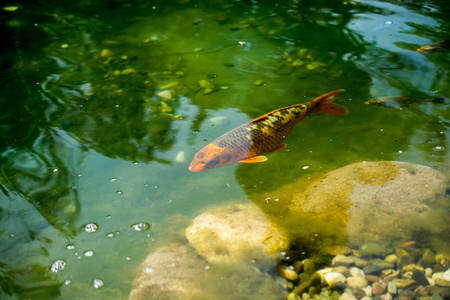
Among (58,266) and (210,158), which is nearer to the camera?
(58,266)

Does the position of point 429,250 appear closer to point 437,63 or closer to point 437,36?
point 437,63

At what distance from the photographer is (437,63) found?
192 inches

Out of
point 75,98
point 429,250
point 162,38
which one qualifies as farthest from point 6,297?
point 162,38

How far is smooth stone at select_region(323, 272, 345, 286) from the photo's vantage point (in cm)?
251

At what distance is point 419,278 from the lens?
2.50 metres

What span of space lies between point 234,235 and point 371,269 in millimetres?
1004

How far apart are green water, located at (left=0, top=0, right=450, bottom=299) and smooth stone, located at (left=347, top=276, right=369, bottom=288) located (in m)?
1.00

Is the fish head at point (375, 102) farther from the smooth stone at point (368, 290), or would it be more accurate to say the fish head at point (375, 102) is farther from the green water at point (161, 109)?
the smooth stone at point (368, 290)

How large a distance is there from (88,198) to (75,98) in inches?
69.8

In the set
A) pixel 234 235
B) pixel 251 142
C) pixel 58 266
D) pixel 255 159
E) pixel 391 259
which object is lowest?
pixel 58 266

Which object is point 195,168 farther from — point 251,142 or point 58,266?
point 58,266

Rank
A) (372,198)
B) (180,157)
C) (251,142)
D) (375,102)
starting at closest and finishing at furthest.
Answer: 1. (372,198)
2. (251,142)
3. (180,157)
4. (375,102)

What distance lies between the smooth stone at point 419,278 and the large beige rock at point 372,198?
32 centimetres

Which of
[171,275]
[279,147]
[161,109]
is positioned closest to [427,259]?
[279,147]
